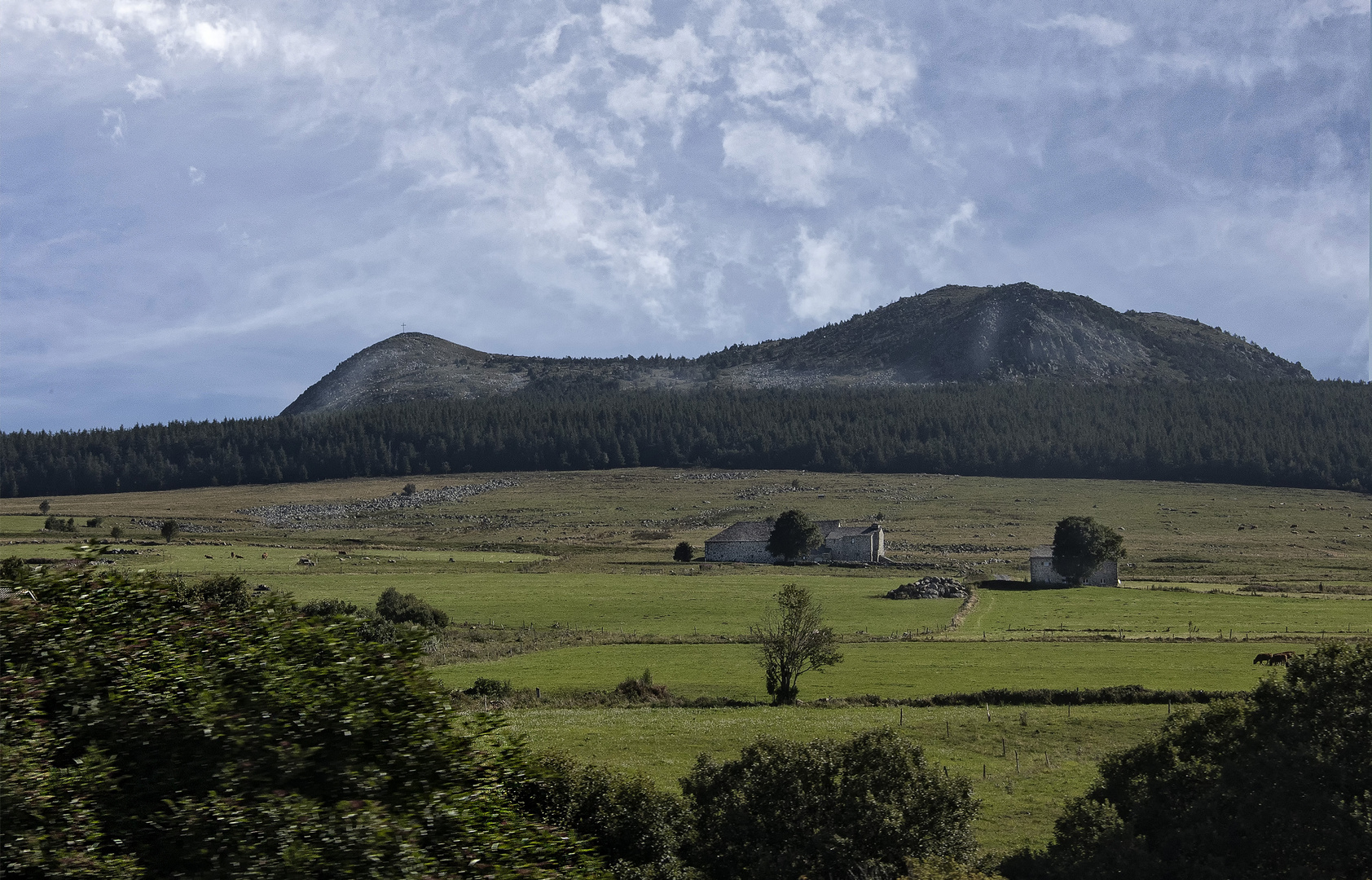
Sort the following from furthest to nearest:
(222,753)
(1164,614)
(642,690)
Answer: (1164,614) → (642,690) → (222,753)

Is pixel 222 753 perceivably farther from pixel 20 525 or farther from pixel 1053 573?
pixel 20 525

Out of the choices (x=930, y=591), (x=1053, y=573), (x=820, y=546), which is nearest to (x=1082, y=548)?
(x=1053, y=573)

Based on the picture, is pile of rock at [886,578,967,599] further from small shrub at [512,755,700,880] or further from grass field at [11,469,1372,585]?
small shrub at [512,755,700,880]

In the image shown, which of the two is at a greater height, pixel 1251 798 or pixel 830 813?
pixel 1251 798

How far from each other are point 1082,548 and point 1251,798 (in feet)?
278

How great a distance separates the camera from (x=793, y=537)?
125 meters

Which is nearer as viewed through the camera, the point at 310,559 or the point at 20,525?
the point at 310,559

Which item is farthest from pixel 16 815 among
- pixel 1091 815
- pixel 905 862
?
pixel 1091 815

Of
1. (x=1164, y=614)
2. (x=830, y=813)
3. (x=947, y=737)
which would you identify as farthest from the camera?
(x=1164, y=614)

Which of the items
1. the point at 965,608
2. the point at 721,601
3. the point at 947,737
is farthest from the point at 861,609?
the point at 947,737

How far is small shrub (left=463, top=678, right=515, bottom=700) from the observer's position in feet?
158

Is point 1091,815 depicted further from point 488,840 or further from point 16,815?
point 16,815

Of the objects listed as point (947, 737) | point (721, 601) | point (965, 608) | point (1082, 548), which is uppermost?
point (1082, 548)

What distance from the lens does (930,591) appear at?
9169cm
